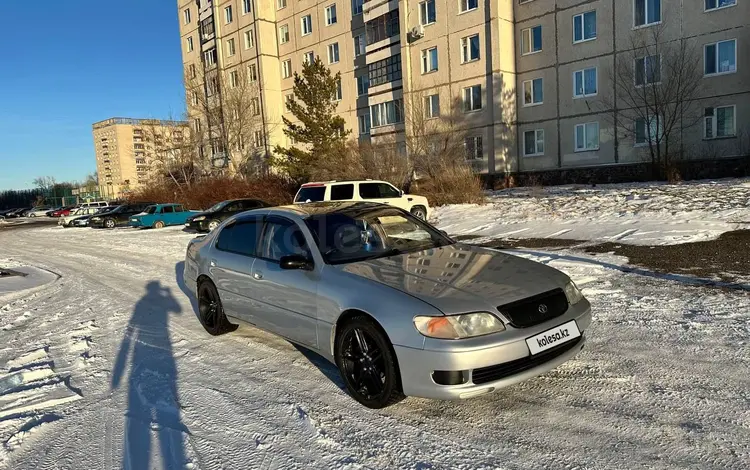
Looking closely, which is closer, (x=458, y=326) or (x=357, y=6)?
(x=458, y=326)

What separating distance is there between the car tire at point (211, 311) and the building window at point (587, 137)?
28.1 meters

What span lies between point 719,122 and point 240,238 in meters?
27.5

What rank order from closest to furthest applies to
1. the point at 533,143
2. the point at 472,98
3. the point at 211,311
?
the point at 211,311, the point at 533,143, the point at 472,98

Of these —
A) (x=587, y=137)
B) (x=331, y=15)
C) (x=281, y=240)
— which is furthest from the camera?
(x=331, y=15)

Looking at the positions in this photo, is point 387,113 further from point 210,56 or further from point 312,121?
point 210,56

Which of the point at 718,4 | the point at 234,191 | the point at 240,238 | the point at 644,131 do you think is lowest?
the point at 240,238

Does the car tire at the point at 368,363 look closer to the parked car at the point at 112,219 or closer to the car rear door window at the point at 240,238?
the car rear door window at the point at 240,238

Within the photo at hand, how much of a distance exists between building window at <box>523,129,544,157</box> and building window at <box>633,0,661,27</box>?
770 cm

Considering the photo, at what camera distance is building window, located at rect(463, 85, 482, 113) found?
32.2 meters

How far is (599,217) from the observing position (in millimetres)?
13836

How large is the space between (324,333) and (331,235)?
0.96 metres

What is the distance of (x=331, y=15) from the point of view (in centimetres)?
4200

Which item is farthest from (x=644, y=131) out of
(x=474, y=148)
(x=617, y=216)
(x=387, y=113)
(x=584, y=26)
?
(x=387, y=113)

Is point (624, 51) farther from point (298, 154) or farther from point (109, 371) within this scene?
point (109, 371)
